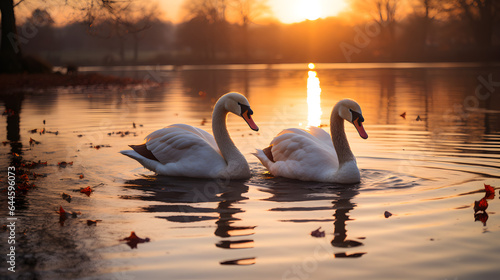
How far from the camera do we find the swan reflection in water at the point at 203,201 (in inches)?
210

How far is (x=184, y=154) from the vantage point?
8.47 meters

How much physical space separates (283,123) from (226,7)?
75.2 m

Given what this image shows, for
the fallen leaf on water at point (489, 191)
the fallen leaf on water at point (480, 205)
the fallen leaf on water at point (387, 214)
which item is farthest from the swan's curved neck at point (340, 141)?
the fallen leaf on water at point (480, 205)

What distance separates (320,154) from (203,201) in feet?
6.61

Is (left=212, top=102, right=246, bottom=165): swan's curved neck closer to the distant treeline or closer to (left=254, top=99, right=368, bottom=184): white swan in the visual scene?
(left=254, top=99, right=368, bottom=184): white swan

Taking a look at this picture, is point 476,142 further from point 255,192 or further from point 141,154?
point 141,154

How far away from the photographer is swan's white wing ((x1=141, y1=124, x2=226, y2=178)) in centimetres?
830

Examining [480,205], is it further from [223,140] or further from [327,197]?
[223,140]

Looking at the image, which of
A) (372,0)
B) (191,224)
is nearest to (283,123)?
(191,224)

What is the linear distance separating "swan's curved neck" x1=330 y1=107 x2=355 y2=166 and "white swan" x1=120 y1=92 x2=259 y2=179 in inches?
43.3

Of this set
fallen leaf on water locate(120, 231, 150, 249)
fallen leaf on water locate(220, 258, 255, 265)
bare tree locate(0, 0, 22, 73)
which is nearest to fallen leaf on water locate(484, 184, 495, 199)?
fallen leaf on water locate(220, 258, 255, 265)

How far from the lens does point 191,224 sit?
5.83 m

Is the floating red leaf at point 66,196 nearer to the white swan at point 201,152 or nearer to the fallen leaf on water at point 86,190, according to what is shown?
the fallen leaf on water at point 86,190

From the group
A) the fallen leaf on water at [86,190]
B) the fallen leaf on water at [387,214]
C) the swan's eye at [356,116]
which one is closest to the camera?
the fallen leaf on water at [387,214]
